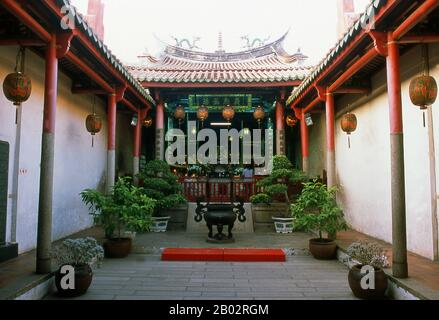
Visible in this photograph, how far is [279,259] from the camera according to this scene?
591 cm

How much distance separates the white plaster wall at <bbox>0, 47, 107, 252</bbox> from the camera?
18.6 feet

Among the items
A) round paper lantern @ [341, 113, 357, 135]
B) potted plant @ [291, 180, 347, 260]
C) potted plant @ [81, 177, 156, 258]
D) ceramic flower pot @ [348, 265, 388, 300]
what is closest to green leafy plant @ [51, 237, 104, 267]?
potted plant @ [81, 177, 156, 258]

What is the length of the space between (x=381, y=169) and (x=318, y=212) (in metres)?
1.76

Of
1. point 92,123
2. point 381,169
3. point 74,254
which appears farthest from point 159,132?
point 74,254

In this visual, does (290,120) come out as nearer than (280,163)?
No

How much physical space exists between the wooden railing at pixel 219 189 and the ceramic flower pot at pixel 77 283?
5.82 m

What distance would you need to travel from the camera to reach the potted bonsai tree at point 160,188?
797 cm

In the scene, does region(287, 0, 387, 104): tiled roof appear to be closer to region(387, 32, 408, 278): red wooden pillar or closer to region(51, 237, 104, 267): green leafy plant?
region(387, 32, 408, 278): red wooden pillar

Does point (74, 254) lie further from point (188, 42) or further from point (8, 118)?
point (188, 42)

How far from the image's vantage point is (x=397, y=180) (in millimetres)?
4332

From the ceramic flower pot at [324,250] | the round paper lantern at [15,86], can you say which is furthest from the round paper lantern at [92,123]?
the ceramic flower pot at [324,250]

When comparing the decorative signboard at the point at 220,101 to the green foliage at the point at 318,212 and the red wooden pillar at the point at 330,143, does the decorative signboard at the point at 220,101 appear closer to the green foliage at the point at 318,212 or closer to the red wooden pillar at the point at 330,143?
the red wooden pillar at the point at 330,143
